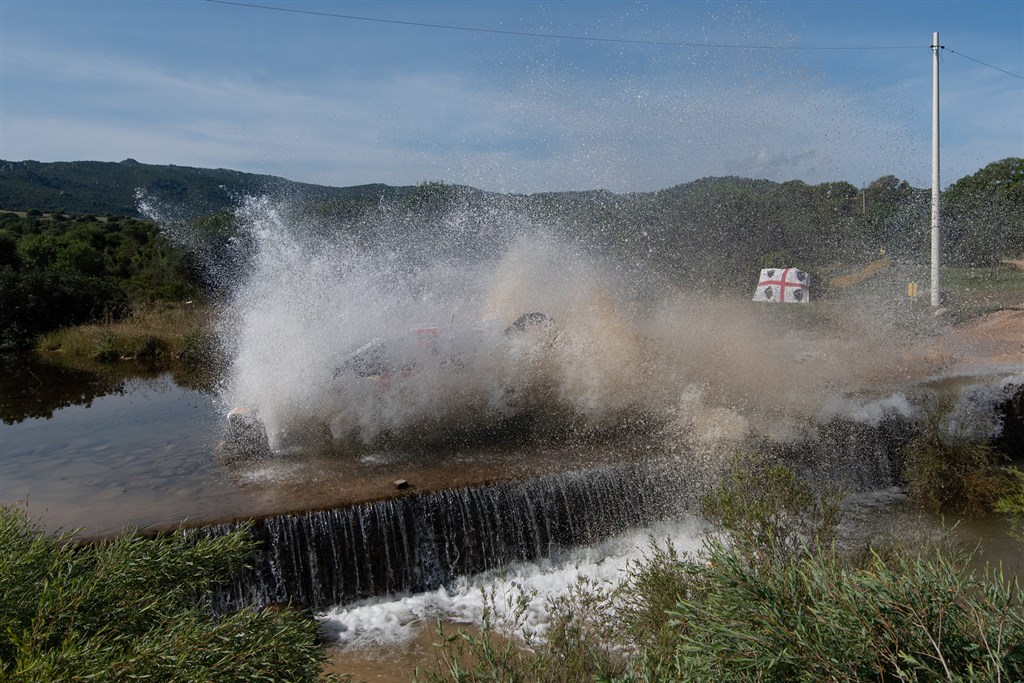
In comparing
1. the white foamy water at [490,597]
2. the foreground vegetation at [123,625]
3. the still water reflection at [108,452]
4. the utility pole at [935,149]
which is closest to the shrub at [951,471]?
the white foamy water at [490,597]

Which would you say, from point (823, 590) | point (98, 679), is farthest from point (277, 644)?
point (823, 590)

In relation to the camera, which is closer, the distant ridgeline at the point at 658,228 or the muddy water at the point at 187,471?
the muddy water at the point at 187,471

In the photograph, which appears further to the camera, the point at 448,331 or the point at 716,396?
the point at 448,331

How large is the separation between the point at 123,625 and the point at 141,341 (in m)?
20.3

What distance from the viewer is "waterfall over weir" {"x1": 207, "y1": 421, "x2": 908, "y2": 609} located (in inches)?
273

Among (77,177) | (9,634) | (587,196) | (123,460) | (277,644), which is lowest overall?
(123,460)

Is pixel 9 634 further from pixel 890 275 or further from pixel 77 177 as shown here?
pixel 77 177

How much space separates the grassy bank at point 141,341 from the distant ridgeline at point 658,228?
185 cm

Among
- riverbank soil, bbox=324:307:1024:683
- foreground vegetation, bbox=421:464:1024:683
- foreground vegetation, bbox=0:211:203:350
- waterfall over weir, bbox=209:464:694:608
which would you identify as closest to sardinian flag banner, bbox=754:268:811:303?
riverbank soil, bbox=324:307:1024:683

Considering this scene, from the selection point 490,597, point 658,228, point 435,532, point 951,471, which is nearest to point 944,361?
point 951,471

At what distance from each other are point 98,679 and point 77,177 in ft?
386

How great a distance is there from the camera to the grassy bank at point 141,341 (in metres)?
20.5

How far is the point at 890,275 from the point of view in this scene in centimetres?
2069

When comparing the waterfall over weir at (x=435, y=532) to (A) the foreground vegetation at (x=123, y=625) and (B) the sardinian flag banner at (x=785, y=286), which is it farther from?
(B) the sardinian flag banner at (x=785, y=286)
